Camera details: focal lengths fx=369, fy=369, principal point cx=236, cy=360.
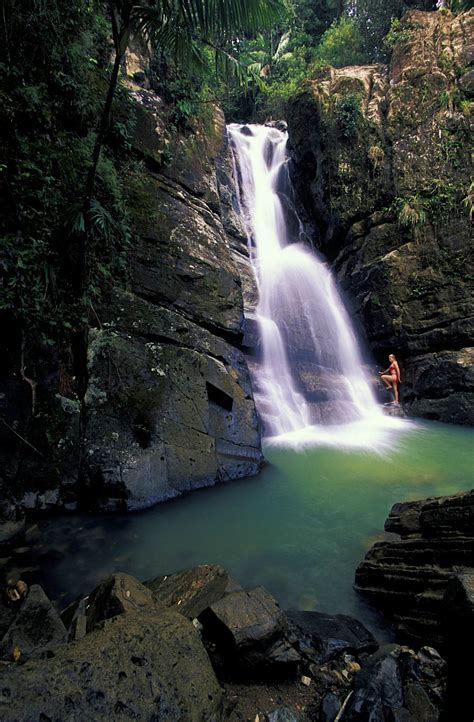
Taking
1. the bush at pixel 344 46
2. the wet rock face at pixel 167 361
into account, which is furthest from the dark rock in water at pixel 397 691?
the bush at pixel 344 46

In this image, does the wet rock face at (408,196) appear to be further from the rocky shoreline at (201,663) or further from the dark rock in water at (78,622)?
the dark rock in water at (78,622)

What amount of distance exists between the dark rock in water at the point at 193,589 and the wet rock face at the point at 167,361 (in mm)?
2068

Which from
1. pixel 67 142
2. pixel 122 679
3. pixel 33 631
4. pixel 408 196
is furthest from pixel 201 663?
pixel 408 196

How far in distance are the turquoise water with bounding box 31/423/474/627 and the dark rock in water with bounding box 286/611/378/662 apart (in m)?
0.40

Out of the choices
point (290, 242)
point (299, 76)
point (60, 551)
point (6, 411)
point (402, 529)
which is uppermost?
point (299, 76)

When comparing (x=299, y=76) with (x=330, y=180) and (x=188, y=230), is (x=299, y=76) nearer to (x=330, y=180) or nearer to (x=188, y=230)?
(x=330, y=180)

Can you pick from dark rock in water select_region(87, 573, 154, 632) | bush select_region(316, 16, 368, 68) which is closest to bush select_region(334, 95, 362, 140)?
bush select_region(316, 16, 368, 68)

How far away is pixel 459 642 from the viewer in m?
1.76

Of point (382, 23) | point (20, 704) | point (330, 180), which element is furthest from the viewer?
point (382, 23)

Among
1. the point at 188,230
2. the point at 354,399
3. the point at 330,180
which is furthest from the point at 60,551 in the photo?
the point at 330,180

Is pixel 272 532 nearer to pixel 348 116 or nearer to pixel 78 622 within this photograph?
pixel 78 622

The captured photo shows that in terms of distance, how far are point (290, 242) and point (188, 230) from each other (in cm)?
939

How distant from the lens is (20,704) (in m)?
1.28

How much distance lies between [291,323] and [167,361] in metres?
6.70
